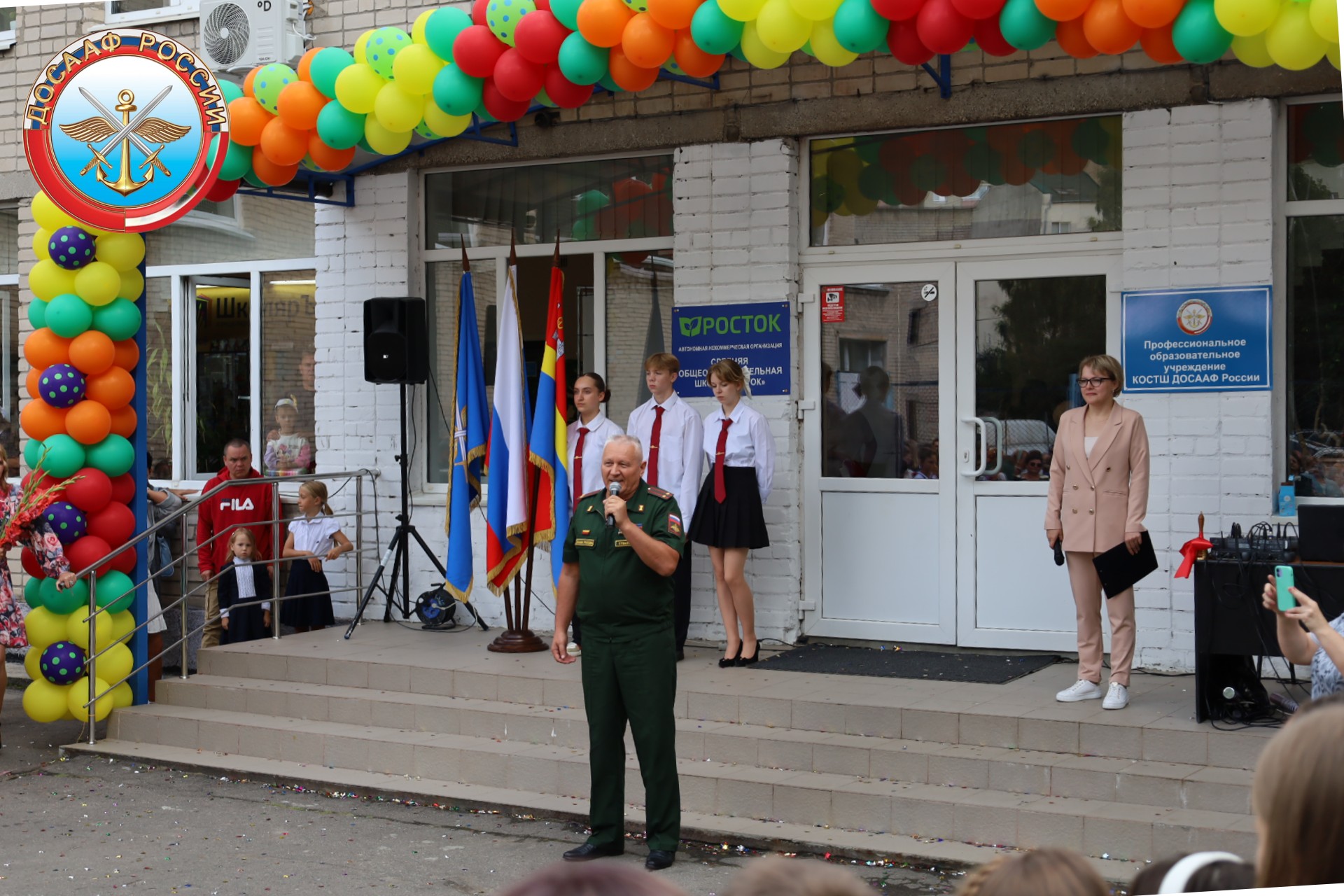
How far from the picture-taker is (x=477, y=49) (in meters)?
7.07

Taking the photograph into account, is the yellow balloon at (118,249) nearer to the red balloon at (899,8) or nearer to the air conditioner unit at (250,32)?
the air conditioner unit at (250,32)

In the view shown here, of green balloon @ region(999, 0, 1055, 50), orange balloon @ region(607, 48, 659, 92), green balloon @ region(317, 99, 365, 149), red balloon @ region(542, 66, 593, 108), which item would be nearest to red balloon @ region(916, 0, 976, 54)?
green balloon @ region(999, 0, 1055, 50)

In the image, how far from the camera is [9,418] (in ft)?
37.0

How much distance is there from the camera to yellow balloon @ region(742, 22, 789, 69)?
647 cm

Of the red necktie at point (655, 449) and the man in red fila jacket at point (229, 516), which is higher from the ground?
the red necktie at point (655, 449)

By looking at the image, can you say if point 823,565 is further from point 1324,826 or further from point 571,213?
point 1324,826

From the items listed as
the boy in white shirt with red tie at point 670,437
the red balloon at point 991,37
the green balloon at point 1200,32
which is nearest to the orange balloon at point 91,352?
the boy in white shirt with red tie at point 670,437

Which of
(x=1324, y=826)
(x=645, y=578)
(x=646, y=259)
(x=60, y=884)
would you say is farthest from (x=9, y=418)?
(x=1324, y=826)

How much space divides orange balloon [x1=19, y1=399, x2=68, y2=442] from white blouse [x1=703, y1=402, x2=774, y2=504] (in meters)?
3.59

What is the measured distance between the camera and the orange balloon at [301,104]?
7.78m

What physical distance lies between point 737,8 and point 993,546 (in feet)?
10.9

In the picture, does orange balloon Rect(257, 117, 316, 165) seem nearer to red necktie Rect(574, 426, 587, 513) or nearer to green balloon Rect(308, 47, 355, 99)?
green balloon Rect(308, 47, 355, 99)

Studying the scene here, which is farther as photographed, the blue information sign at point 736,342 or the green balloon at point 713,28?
the blue information sign at point 736,342

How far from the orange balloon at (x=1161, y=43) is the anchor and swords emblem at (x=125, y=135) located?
499cm
